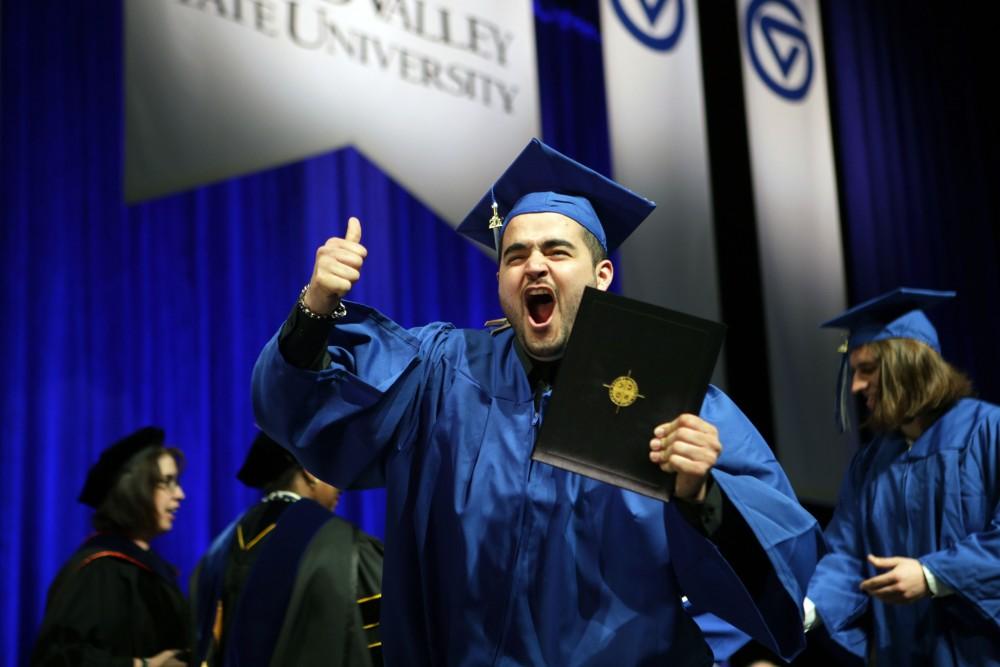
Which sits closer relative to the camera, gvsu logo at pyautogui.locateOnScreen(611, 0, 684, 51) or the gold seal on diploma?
the gold seal on diploma

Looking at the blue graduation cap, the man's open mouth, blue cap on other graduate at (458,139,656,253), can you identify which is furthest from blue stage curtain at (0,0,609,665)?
the man's open mouth

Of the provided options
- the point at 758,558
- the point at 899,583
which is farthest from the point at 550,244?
the point at 899,583

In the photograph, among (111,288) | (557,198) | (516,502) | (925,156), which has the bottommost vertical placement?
(516,502)

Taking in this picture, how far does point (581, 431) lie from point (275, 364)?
0.55 m

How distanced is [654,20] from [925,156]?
2.62 meters

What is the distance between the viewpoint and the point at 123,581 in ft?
13.8

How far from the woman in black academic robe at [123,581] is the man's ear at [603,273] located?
2474 mm

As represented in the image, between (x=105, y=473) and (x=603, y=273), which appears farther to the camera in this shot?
(x=105, y=473)

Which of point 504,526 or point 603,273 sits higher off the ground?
point 603,273

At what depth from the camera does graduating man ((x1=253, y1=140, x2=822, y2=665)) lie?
196cm

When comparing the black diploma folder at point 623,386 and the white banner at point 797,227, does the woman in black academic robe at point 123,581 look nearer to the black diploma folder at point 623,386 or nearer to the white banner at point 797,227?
the black diploma folder at point 623,386

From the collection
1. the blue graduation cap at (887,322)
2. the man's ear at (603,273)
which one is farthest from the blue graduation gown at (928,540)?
the man's ear at (603,273)

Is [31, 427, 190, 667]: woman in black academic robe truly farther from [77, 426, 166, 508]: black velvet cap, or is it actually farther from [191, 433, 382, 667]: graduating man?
[191, 433, 382, 667]: graduating man

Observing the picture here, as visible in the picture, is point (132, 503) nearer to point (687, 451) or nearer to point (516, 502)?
point (516, 502)
